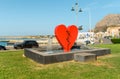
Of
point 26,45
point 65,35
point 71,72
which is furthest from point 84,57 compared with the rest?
point 26,45

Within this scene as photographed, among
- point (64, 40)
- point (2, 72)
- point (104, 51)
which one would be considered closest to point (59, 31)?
point (64, 40)

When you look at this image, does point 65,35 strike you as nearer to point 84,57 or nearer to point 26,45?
point 84,57

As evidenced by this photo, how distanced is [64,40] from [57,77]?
754cm

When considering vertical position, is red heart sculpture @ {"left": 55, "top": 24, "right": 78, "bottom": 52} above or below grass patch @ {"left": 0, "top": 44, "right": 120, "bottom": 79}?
above

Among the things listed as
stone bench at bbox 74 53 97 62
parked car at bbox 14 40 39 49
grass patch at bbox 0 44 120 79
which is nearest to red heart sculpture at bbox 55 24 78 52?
stone bench at bbox 74 53 97 62

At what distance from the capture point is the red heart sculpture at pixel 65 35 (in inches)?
645

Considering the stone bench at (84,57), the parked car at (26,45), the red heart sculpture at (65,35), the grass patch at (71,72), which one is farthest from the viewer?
the parked car at (26,45)

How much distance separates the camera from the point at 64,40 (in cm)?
1681

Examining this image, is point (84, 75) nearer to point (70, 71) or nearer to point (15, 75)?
point (70, 71)

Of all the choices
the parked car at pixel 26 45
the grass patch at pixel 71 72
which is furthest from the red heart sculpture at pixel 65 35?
the parked car at pixel 26 45

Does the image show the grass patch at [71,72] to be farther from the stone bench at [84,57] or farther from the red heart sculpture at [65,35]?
the red heart sculpture at [65,35]

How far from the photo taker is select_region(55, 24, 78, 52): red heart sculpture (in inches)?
645

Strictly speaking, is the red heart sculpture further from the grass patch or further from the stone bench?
the grass patch

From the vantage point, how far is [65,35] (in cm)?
1691
